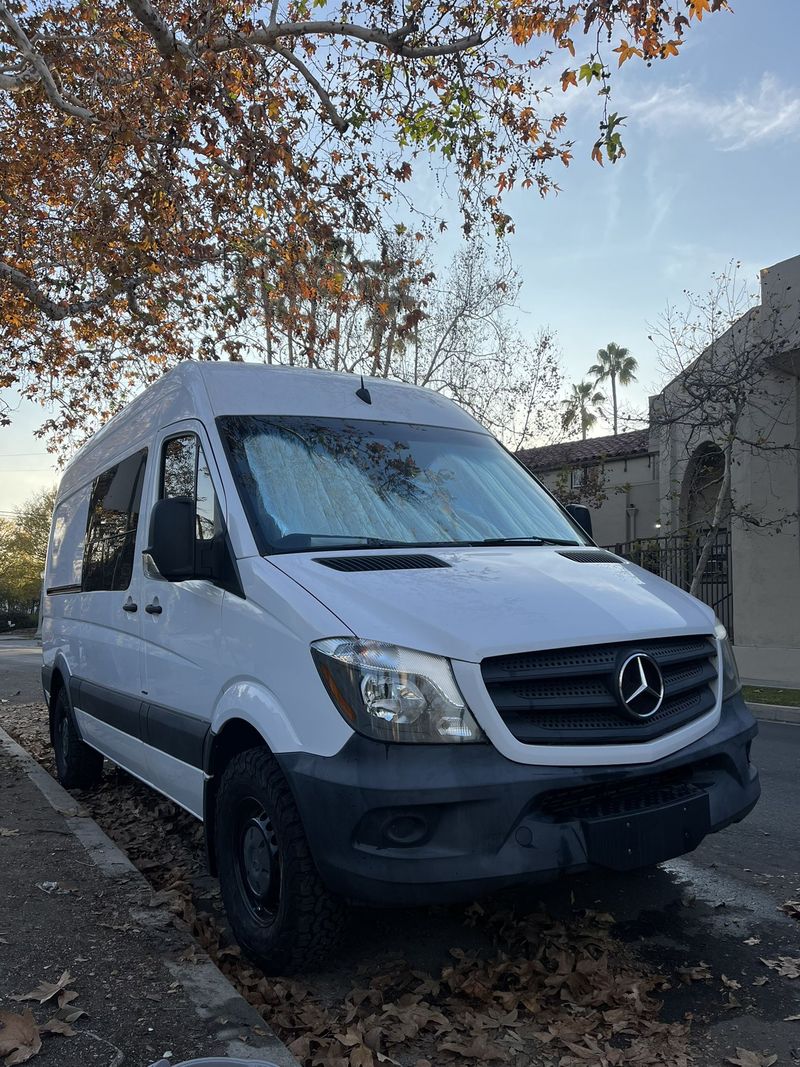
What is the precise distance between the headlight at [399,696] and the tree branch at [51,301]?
10073 mm

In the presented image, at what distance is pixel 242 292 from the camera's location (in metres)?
13.8

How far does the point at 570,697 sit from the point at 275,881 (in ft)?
4.32

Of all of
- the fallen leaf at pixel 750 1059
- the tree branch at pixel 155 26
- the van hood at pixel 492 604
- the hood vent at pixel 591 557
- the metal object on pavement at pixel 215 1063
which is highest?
the tree branch at pixel 155 26

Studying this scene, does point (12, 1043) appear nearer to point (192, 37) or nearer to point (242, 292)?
point (192, 37)

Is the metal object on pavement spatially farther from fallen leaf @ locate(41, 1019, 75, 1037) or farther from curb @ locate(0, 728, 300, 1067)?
fallen leaf @ locate(41, 1019, 75, 1037)

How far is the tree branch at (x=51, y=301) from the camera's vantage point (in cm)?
1223

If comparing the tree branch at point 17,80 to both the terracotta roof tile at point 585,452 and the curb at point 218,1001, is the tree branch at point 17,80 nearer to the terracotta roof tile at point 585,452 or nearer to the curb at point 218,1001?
the curb at point 218,1001

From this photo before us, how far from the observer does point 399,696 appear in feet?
10.2

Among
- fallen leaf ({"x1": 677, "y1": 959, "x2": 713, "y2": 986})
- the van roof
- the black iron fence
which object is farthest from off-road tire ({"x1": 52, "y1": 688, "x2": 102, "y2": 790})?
the black iron fence

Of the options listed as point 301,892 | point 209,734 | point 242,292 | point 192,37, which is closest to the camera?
point 301,892

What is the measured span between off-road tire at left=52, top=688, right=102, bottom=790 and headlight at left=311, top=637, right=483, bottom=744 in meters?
4.33

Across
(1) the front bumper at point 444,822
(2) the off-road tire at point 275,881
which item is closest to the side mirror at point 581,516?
(1) the front bumper at point 444,822

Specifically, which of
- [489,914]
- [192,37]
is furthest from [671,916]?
[192,37]

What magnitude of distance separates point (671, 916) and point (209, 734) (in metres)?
2.20
